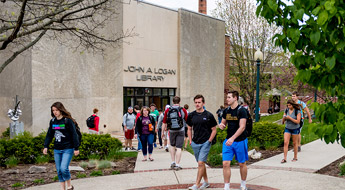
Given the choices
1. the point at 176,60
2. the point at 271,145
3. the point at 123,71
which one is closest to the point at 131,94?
the point at 123,71

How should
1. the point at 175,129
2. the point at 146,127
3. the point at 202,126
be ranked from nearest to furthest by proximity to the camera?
the point at 202,126 < the point at 175,129 < the point at 146,127

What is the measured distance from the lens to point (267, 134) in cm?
1265

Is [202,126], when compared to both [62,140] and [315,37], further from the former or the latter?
[315,37]

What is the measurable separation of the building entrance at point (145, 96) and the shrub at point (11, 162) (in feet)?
44.3

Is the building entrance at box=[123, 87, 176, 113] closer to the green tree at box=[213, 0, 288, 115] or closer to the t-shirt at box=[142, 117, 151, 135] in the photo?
the green tree at box=[213, 0, 288, 115]

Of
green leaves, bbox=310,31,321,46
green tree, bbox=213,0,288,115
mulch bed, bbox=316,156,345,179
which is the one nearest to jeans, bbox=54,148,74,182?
green leaves, bbox=310,31,321,46

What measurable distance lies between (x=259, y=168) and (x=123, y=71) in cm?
1512

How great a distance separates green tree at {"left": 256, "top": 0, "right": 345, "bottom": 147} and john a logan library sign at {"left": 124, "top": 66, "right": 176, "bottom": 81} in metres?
19.6

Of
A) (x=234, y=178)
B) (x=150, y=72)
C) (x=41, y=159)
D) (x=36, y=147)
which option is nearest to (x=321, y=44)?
(x=234, y=178)

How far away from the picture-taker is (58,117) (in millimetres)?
6953

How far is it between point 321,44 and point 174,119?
19.0ft

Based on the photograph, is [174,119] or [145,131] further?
[145,131]

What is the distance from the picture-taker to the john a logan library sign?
23.7m

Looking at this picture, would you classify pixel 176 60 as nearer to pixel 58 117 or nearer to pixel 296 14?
pixel 58 117
